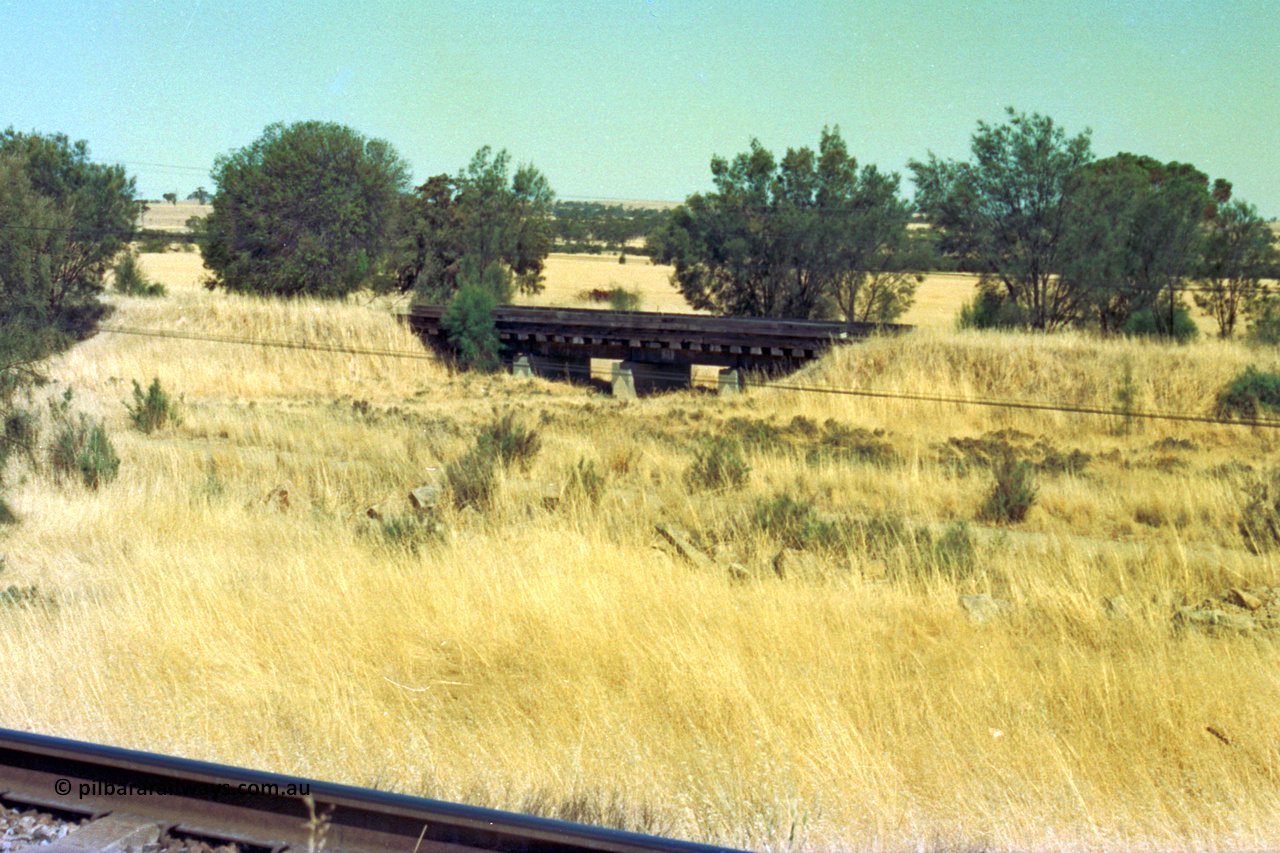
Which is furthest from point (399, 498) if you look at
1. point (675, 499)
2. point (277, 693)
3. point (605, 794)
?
point (605, 794)

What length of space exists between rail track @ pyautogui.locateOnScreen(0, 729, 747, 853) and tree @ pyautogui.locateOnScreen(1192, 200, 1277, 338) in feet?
113

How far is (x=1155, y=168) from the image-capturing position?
55125 mm

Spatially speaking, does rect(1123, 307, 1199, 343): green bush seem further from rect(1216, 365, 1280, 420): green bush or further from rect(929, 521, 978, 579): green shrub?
rect(929, 521, 978, 579): green shrub

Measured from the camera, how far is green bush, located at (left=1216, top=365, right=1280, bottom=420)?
62.6 feet

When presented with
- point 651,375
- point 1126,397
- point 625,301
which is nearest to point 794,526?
point 1126,397

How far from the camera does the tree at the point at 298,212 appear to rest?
40875 millimetres

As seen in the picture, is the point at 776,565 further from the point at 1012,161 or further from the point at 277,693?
the point at 1012,161

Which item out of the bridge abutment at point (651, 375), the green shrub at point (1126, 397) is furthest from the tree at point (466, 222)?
the green shrub at point (1126, 397)

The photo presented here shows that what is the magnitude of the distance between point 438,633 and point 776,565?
10.1ft

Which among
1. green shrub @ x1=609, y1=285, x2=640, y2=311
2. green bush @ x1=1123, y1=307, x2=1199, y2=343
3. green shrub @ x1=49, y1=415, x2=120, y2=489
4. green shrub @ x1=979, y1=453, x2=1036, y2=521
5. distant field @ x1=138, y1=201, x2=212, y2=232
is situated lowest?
green shrub @ x1=979, y1=453, x2=1036, y2=521

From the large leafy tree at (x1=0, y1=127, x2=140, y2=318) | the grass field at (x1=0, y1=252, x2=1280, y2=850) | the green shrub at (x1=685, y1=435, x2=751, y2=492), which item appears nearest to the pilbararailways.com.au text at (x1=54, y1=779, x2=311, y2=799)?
the grass field at (x1=0, y1=252, x2=1280, y2=850)

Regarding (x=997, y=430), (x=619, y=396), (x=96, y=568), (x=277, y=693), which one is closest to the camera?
(x=277, y=693)

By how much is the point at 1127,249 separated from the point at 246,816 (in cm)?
3288

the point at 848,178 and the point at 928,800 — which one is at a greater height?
the point at 848,178
